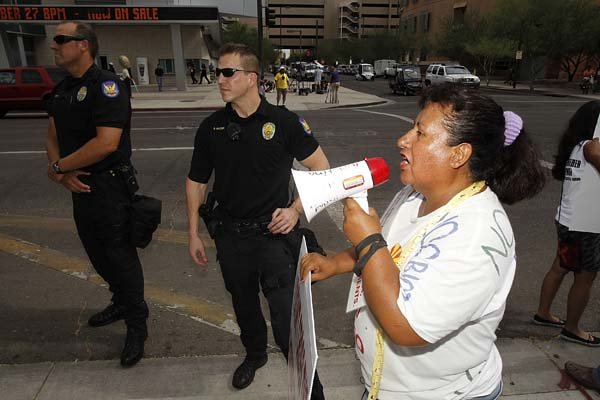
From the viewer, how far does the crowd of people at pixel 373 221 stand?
1.25 m

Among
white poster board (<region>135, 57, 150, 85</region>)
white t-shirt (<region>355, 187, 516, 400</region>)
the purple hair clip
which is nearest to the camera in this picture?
white t-shirt (<region>355, 187, 516, 400</region>)

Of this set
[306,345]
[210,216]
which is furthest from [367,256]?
[210,216]

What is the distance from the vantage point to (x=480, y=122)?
1.37m

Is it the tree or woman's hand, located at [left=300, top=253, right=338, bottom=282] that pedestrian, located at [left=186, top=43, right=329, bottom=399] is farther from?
the tree

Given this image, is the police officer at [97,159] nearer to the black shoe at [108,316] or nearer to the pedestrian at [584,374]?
the black shoe at [108,316]

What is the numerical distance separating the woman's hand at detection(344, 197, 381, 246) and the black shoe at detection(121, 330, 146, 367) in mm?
2283

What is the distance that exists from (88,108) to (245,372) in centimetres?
189

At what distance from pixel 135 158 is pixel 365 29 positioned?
127207mm

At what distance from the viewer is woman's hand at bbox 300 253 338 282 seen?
1605mm

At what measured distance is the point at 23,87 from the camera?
49.0 feet

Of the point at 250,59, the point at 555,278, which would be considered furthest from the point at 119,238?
the point at 555,278

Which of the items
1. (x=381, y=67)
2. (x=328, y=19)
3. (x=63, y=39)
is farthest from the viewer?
(x=328, y=19)

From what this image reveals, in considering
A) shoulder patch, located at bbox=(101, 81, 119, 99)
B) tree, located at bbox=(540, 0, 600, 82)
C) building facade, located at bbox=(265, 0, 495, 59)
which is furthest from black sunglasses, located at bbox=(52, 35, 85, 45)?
building facade, located at bbox=(265, 0, 495, 59)

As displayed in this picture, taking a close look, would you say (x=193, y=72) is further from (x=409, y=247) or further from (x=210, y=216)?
(x=409, y=247)
